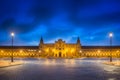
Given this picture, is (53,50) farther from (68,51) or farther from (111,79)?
(111,79)

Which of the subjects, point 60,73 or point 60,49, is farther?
point 60,49

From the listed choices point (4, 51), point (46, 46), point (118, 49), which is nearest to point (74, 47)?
point (46, 46)

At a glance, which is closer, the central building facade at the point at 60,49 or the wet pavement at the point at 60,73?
the wet pavement at the point at 60,73

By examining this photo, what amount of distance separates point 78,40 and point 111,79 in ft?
486

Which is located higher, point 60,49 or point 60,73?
point 60,49

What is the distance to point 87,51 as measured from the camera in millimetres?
168500

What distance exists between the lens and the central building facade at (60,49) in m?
152

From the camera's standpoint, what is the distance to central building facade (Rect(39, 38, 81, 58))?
152125 millimetres

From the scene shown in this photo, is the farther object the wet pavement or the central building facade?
the central building facade

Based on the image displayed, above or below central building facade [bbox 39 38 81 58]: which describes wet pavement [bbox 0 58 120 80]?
below

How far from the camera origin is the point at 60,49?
500 ft

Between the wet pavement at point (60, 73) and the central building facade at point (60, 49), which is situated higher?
the central building facade at point (60, 49)

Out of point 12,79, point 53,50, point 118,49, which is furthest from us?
point 118,49

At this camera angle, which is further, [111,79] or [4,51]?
[4,51]
